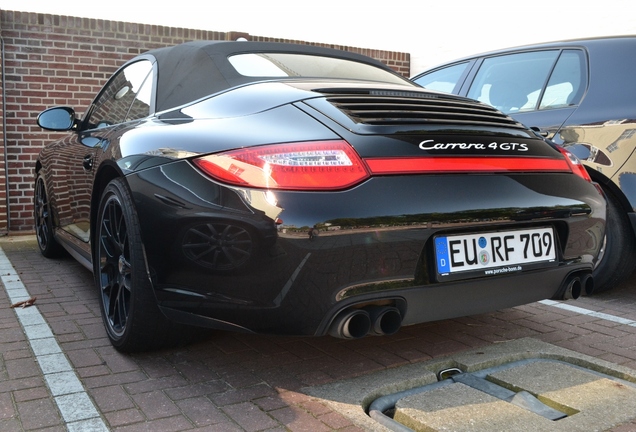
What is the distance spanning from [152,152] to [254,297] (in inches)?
32.8

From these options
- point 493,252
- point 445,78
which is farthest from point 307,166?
point 445,78

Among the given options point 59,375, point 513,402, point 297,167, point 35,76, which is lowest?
point 59,375

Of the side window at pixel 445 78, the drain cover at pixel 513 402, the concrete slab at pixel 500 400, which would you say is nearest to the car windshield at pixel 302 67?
the concrete slab at pixel 500 400

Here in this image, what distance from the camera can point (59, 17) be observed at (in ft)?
23.1

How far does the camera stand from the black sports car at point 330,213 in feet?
7.22

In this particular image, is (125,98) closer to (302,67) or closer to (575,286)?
(302,67)

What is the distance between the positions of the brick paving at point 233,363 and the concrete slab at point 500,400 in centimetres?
9

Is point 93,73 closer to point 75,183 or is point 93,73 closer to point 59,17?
point 59,17

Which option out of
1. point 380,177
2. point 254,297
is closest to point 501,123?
point 380,177

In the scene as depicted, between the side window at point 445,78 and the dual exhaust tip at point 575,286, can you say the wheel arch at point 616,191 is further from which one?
the side window at point 445,78

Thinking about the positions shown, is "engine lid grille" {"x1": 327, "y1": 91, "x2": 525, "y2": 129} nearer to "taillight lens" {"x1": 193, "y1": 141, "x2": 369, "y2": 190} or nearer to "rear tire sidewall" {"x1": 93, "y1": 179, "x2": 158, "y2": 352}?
"taillight lens" {"x1": 193, "y1": 141, "x2": 369, "y2": 190}

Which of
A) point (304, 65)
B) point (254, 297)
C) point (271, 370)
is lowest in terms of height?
point (271, 370)

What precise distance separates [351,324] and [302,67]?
4.97ft

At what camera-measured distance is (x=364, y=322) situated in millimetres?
2281
